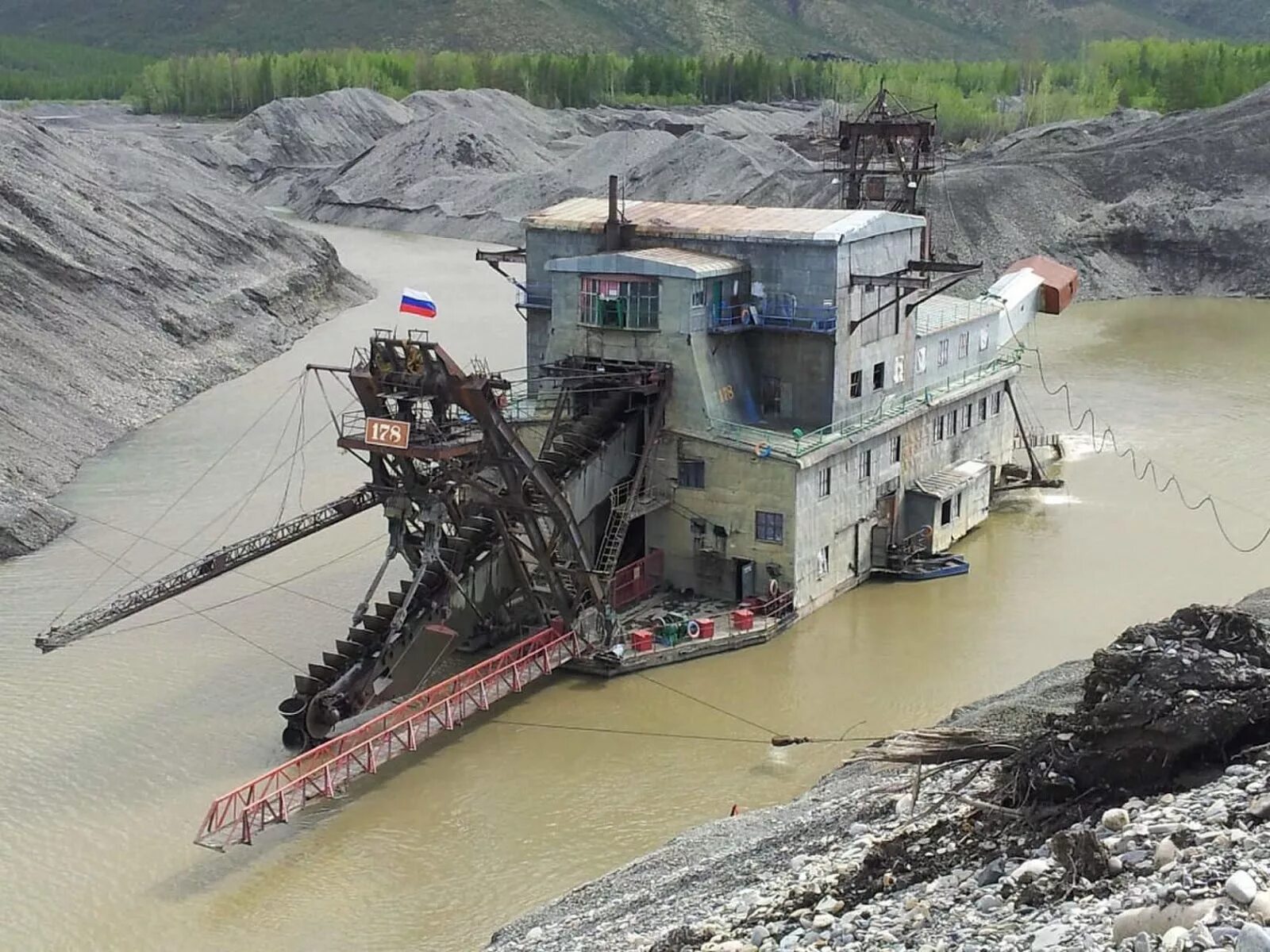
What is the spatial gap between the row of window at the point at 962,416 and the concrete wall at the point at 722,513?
7.61m

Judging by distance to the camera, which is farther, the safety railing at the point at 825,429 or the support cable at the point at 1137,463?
the support cable at the point at 1137,463

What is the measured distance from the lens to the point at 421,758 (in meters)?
24.7

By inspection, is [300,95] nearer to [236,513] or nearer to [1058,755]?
[236,513]

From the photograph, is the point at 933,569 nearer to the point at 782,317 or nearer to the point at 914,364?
the point at 914,364

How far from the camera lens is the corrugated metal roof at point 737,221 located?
103ft

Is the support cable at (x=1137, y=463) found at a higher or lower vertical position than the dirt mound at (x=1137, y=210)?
lower

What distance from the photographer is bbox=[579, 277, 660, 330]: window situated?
101 feet

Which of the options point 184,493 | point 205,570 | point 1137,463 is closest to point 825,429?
point 205,570

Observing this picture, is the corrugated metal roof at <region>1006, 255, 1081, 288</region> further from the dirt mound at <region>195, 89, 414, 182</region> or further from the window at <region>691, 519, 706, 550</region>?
the dirt mound at <region>195, 89, 414, 182</region>

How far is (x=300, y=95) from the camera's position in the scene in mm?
161750

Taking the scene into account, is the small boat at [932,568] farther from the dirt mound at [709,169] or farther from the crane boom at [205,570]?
the dirt mound at [709,169]

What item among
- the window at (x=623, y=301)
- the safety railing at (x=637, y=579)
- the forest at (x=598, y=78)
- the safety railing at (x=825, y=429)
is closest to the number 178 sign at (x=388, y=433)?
the safety railing at (x=637, y=579)

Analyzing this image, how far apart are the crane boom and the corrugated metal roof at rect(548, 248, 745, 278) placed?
22.9 feet

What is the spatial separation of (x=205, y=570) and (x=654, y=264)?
10517 millimetres
